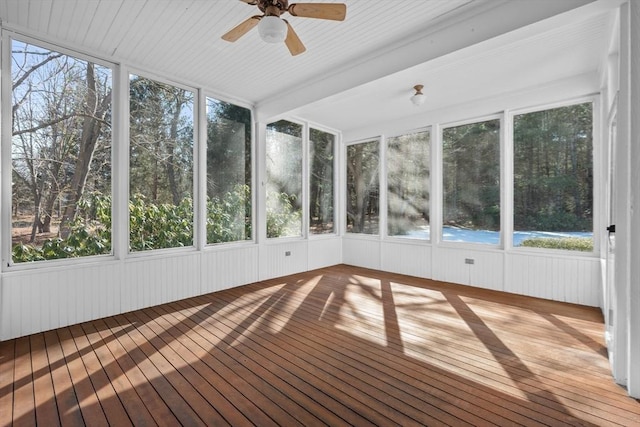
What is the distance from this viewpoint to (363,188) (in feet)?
21.6

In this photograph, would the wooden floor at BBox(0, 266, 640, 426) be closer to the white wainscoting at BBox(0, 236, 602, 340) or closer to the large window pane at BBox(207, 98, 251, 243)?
the white wainscoting at BBox(0, 236, 602, 340)

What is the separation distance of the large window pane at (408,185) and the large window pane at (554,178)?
1.43 metres

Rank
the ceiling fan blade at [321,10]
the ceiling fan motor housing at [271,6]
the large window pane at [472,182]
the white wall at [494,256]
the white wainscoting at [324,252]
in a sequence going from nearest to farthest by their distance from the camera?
the ceiling fan blade at [321,10] → the ceiling fan motor housing at [271,6] → the white wall at [494,256] → the large window pane at [472,182] → the white wainscoting at [324,252]

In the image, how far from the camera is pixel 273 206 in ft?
18.1

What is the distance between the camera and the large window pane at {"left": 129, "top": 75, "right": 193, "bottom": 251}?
3.83 meters

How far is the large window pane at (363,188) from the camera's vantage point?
21.0ft

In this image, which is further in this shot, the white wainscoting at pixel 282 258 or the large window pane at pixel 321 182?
the large window pane at pixel 321 182

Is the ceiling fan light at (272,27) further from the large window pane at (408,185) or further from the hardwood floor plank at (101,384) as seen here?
the large window pane at (408,185)

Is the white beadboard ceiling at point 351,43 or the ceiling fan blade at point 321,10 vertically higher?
the white beadboard ceiling at point 351,43

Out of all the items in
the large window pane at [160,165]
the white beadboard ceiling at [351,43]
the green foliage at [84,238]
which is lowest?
the green foliage at [84,238]

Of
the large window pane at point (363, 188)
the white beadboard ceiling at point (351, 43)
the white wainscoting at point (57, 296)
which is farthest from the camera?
the large window pane at point (363, 188)

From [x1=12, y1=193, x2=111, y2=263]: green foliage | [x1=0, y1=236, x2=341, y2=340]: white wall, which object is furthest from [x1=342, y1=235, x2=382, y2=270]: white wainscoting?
[x1=12, y1=193, x2=111, y2=263]: green foliage

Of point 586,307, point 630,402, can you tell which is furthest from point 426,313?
point 586,307

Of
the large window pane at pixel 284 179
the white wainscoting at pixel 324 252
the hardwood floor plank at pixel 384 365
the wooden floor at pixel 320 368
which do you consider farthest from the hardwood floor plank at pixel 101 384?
the white wainscoting at pixel 324 252
